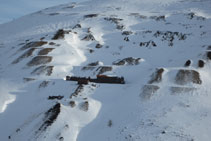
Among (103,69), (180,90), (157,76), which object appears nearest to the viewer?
(180,90)

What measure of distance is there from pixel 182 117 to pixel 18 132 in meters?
19.0

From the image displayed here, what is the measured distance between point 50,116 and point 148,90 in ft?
45.1

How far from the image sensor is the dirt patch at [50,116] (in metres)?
19.2

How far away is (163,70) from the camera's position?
91.2 feet

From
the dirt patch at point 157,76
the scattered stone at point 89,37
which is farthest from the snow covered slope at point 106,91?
the scattered stone at point 89,37

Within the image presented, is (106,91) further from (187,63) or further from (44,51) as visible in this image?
(44,51)

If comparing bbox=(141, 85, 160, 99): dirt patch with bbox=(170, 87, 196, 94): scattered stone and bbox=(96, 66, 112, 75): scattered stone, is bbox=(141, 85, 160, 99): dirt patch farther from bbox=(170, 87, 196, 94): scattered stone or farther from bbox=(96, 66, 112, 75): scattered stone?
bbox=(96, 66, 112, 75): scattered stone

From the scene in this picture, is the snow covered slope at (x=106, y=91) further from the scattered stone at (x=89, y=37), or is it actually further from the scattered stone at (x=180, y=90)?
the scattered stone at (x=89, y=37)

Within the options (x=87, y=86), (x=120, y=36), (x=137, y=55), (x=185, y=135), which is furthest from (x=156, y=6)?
(x=185, y=135)

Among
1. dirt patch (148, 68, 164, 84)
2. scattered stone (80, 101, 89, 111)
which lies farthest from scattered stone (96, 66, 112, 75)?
scattered stone (80, 101, 89, 111)

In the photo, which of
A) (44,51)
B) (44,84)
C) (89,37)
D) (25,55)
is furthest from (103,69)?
(89,37)

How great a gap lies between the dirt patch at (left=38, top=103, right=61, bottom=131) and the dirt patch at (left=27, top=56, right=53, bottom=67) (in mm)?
18728

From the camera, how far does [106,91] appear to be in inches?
1035

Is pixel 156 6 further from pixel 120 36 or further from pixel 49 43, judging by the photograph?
pixel 49 43
